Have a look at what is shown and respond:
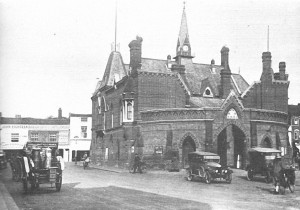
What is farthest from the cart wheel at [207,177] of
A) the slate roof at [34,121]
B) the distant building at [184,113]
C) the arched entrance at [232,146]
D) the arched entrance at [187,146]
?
the slate roof at [34,121]

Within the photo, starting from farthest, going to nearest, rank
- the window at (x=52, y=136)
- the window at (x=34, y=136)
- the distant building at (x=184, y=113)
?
the window at (x=52, y=136)
the window at (x=34, y=136)
the distant building at (x=184, y=113)

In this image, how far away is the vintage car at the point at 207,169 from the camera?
24.1 meters

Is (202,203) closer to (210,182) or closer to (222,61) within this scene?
(210,182)

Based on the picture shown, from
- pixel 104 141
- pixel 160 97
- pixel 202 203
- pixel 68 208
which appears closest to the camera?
pixel 68 208

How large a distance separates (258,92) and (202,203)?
104ft

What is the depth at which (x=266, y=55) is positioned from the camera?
43.2 m

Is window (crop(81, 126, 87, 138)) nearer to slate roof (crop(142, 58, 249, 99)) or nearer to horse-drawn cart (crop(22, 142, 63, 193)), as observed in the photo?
slate roof (crop(142, 58, 249, 99))

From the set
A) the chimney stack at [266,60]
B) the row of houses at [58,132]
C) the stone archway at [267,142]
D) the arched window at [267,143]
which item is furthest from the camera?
the row of houses at [58,132]

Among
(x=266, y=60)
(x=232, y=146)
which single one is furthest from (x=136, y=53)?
(x=266, y=60)

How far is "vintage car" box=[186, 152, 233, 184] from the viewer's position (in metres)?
24.1

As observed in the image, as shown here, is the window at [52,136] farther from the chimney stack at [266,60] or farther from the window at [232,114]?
the window at [232,114]

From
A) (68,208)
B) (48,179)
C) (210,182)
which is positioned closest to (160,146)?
(210,182)

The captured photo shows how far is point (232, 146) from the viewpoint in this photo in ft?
128

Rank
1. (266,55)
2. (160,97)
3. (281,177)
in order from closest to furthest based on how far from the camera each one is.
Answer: (281,177)
(160,97)
(266,55)
